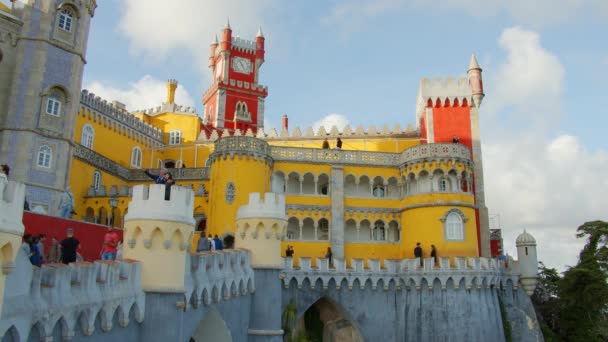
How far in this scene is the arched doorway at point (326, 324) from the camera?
31.5 metres

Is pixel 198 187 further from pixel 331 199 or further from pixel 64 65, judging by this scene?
pixel 64 65

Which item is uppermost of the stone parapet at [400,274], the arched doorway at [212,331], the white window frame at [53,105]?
the white window frame at [53,105]

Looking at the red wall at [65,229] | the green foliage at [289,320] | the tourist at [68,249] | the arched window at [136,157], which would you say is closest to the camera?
the tourist at [68,249]

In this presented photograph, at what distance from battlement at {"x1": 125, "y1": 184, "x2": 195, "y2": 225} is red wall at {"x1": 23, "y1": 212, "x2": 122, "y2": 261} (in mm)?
7893

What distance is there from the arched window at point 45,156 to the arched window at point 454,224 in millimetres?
23001

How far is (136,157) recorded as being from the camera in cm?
4406

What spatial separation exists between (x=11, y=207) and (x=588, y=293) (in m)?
34.5

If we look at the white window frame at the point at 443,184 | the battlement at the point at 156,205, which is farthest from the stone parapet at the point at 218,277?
the white window frame at the point at 443,184

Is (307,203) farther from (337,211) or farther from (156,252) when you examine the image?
(156,252)

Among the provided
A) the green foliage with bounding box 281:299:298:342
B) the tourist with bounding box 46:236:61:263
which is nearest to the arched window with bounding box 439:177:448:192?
the green foliage with bounding box 281:299:298:342

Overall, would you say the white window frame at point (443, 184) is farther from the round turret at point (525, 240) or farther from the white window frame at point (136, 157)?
the white window frame at point (136, 157)

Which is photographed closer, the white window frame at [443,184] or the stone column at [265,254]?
the stone column at [265,254]

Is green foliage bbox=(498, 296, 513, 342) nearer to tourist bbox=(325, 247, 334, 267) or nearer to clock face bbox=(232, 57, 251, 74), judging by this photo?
tourist bbox=(325, 247, 334, 267)

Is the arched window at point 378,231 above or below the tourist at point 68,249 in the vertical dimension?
above
